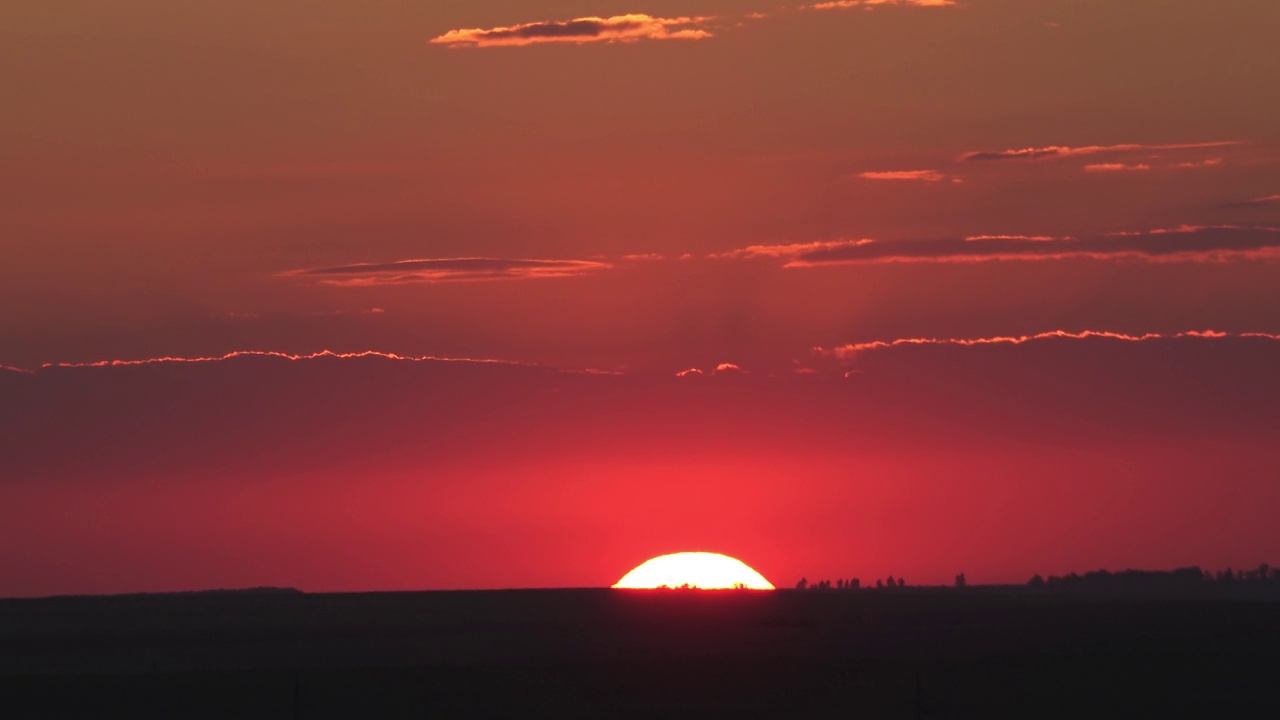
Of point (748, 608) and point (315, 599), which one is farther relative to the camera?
point (315, 599)

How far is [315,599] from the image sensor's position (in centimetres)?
18425

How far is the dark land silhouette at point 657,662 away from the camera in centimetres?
5691

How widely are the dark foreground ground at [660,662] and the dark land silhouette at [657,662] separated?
15cm

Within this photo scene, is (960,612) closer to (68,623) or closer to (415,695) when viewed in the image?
(68,623)

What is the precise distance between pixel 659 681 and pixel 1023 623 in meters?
53.6

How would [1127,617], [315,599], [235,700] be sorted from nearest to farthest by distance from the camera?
[235,700], [1127,617], [315,599]

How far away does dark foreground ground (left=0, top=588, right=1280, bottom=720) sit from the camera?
2234 inches

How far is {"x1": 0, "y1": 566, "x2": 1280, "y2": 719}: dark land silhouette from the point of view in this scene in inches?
2240

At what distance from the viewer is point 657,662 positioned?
72438 mm

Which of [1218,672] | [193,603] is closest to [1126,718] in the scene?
[1218,672]

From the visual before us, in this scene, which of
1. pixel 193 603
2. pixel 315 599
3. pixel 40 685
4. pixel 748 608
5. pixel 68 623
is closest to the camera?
pixel 40 685

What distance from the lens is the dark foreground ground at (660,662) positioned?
56750 mm

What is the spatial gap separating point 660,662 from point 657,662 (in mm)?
135

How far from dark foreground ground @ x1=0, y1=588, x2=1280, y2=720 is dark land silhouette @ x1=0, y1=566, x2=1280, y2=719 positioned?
0.15 meters
